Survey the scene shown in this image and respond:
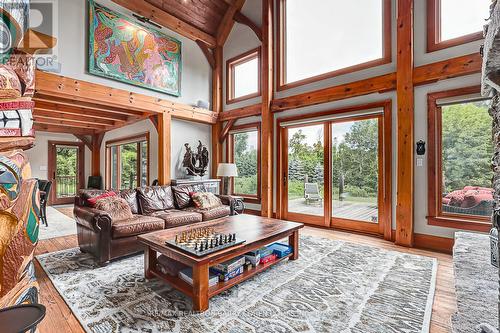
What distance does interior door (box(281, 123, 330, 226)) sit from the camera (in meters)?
4.59

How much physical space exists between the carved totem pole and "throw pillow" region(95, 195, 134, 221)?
1808 mm

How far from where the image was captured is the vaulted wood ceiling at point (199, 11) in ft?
17.0

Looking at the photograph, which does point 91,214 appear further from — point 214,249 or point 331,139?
point 331,139

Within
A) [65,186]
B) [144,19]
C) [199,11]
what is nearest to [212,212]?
[144,19]

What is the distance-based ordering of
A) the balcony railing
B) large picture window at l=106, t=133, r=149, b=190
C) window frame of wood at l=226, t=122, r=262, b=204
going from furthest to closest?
1. the balcony railing
2. large picture window at l=106, t=133, r=149, b=190
3. window frame of wood at l=226, t=122, r=262, b=204

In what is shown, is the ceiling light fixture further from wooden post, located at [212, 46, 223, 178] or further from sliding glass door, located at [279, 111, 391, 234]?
sliding glass door, located at [279, 111, 391, 234]

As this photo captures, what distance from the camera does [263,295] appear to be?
210 centimetres

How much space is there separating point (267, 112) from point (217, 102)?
1.64 m

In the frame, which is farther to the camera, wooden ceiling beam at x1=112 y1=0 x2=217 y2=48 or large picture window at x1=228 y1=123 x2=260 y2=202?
large picture window at x1=228 y1=123 x2=260 y2=202

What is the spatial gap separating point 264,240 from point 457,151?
2.97 m

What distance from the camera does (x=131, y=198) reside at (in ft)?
11.9

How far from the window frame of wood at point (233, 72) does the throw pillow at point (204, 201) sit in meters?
2.68

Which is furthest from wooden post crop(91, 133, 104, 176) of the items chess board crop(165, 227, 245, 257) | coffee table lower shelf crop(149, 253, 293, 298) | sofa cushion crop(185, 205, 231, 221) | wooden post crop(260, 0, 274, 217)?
chess board crop(165, 227, 245, 257)

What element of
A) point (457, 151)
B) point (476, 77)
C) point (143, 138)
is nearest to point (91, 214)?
point (143, 138)
